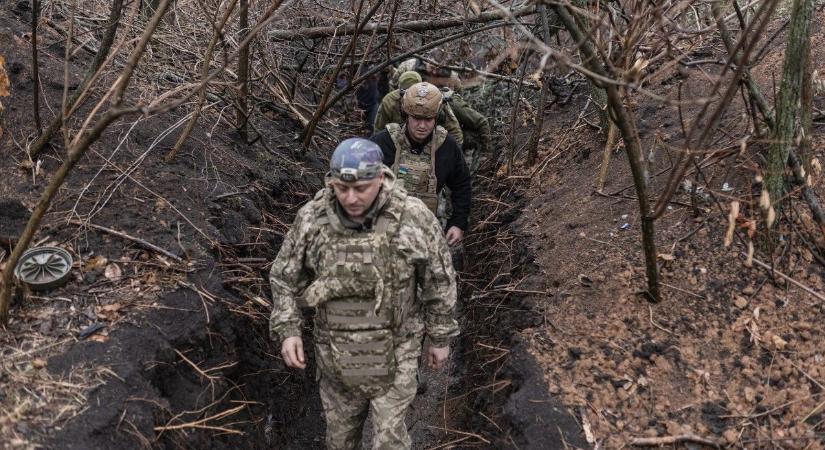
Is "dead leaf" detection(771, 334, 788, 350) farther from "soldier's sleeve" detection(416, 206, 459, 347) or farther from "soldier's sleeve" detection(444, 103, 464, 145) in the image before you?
"soldier's sleeve" detection(444, 103, 464, 145)

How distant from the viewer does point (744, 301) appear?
4.62 meters

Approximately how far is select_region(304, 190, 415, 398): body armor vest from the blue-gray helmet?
27 cm

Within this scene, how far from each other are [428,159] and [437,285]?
1960 millimetres

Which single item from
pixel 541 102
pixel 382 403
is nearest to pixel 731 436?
pixel 382 403

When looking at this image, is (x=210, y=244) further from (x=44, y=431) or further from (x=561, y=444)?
(x=561, y=444)

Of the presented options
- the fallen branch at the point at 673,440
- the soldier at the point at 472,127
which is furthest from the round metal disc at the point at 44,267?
the soldier at the point at 472,127

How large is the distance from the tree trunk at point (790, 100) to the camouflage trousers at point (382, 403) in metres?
2.62

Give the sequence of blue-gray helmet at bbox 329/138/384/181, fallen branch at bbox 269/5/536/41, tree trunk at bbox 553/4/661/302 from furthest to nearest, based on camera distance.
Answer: fallen branch at bbox 269/5/536/41 → tree trunk at bbox 553/4/661/302 → blue-gray helmet at bbox 329/138/384/181

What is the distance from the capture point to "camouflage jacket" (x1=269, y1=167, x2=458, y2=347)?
3.75 meters

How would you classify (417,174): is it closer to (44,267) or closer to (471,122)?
(471,122)

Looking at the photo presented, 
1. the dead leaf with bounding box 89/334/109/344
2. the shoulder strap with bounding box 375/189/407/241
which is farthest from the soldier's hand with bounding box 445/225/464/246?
the dead leaf with bounding box 89/334/109/344

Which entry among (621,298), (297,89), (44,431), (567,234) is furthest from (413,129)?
(297,89)

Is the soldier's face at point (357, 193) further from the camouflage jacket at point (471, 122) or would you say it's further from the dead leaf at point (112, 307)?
the camouflage jacket at point (471, 122)

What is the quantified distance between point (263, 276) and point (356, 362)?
77.7 inches
